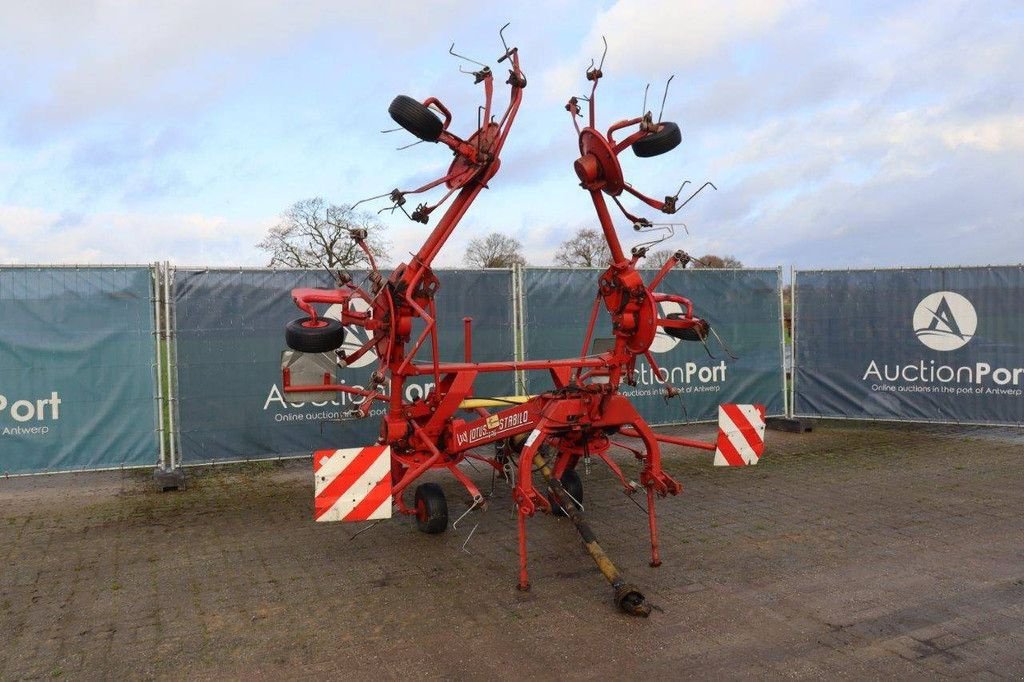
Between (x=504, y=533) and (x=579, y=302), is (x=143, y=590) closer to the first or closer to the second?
(x=504, y=533)

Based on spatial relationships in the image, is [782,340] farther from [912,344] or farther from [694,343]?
[912,344]

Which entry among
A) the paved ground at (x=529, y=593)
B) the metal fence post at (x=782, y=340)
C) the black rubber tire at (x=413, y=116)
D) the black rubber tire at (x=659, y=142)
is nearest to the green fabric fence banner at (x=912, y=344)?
the metal fence post at (x=782, y=340)

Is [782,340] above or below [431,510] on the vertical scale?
above

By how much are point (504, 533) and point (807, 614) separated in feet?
8.64

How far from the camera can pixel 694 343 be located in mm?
11250

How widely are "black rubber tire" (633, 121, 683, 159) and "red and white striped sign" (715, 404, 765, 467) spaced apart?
6.85 feet

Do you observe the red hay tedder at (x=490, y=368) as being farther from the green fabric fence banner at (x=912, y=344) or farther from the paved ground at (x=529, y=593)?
the green fabric fence banner at (x=912, y=344)

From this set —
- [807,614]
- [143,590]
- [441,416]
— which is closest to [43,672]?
[143,590]

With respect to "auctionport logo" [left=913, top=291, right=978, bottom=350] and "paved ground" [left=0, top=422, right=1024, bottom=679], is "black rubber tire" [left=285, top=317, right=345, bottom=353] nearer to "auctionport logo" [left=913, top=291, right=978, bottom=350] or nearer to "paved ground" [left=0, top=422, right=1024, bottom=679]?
"paved ground" [left=0, top=422, right=1024, bottom=679]

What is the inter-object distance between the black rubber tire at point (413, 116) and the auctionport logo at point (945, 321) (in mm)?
8220

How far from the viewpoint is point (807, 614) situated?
4750 mm

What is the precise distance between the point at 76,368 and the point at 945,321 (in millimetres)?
10992

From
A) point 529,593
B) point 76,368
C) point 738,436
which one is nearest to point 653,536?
point 529,593

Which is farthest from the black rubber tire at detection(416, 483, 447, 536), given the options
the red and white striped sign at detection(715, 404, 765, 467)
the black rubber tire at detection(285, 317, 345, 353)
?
the red and white striped sign at detection(715, 404, 765, 467)
